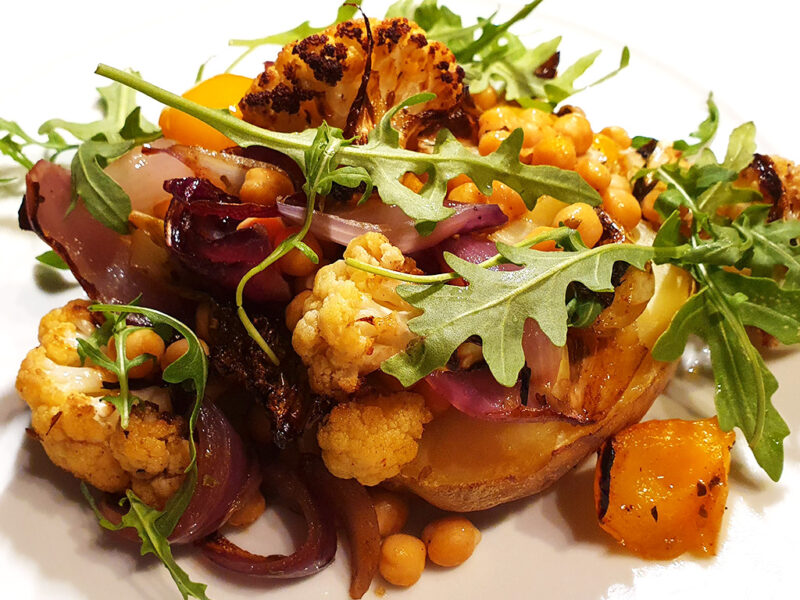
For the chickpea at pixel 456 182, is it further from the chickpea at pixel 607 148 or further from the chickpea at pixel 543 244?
the chickpea at pixel 607 148

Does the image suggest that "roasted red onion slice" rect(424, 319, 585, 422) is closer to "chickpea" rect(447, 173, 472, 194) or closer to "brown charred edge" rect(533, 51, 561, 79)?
"chickpea" rect(447, 173, 472, 194)

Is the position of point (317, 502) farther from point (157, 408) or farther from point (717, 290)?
point (717, 290)

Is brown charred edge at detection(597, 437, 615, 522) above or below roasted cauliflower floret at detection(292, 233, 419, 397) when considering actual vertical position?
below

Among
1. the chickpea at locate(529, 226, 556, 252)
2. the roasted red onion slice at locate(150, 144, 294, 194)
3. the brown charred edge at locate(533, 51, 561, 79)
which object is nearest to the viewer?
the chickpea at locate(529, 226, 556, 252)

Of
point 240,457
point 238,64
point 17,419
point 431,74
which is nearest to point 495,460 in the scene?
point 240,457

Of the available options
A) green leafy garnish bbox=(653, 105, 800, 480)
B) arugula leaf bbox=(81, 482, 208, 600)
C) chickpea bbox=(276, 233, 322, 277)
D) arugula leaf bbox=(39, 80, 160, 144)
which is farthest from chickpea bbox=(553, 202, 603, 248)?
arugula leaf bbox=(39, 80, 160, 144)

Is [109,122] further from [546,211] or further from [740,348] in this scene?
[740,348]
